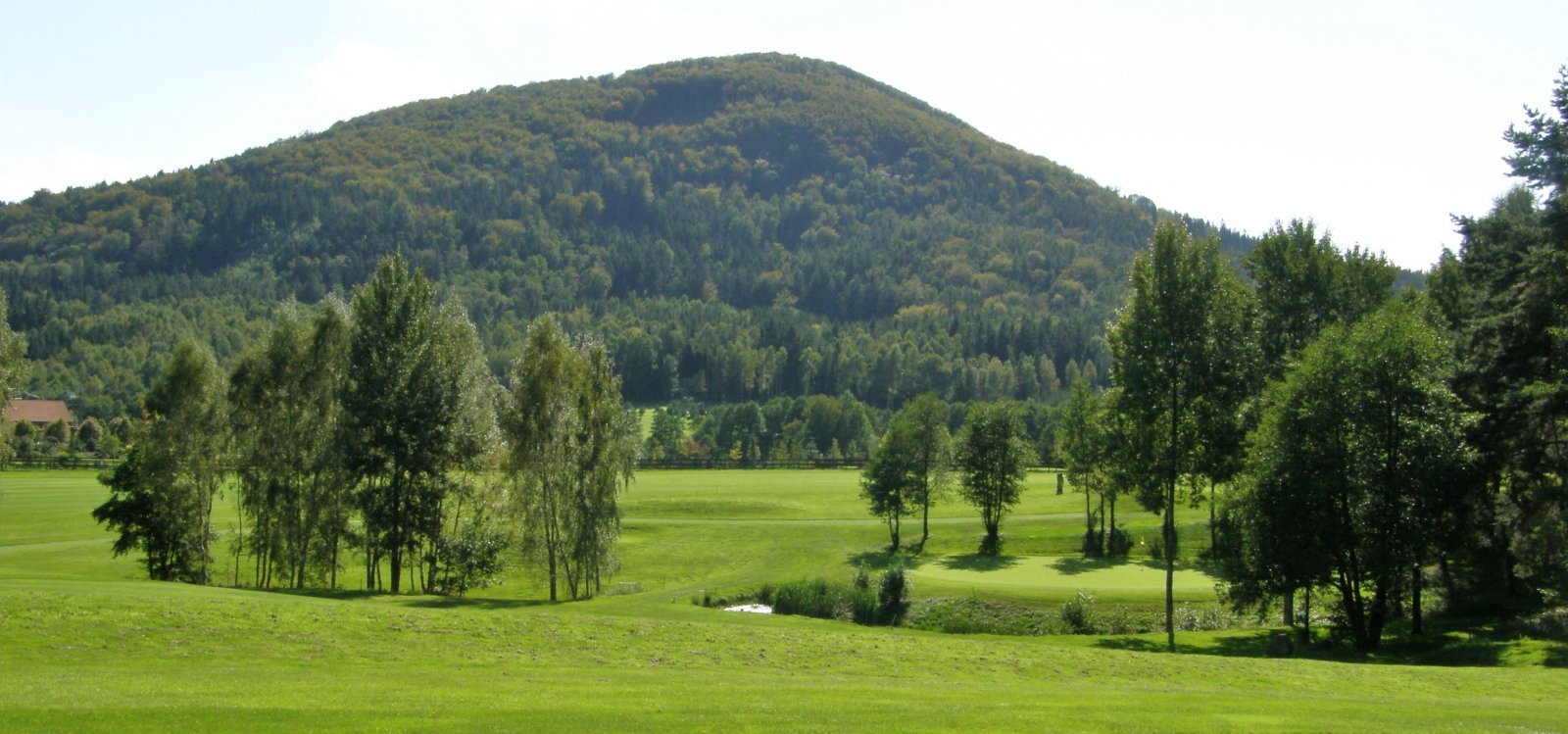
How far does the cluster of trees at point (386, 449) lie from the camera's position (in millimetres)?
46188

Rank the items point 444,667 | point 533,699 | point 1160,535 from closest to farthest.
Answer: point 533,699
point 444,667
point 1160,535

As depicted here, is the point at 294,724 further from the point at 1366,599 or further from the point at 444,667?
the point at 1366,599

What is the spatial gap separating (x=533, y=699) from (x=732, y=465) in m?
119

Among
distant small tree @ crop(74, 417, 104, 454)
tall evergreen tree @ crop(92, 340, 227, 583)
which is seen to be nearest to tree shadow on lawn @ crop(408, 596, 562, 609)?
tall evergreen tree @ crop(92, 340, 227, 583)

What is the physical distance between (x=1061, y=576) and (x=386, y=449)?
114ft

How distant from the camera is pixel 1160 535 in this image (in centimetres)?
6750

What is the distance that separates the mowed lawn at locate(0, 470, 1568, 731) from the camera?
708 inches

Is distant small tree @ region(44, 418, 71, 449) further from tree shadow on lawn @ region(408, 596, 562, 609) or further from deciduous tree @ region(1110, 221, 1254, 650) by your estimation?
deciduous tree @ region(1110, 221, 1254, 650)

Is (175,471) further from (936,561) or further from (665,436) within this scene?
(665,436)

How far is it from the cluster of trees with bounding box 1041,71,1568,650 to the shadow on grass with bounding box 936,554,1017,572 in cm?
1881

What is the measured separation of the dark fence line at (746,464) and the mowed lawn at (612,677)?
306 ft

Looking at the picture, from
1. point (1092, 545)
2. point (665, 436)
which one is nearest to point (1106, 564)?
point (1092, 545)

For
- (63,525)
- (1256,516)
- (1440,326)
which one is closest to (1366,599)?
(1256,516)

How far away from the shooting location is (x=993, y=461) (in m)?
73.7
